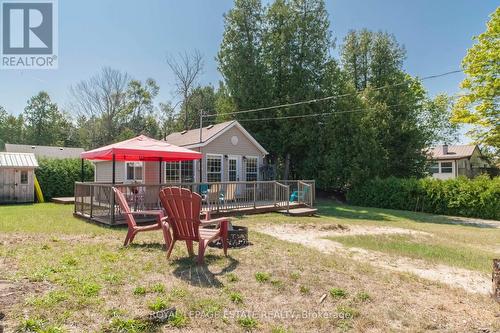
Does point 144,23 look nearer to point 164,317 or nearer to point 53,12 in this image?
point 53,12

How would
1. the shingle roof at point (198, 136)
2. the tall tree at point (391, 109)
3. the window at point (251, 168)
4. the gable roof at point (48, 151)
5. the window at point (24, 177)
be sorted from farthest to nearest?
the gable roof at point (48, 151) < the tall tree at point (391, 109) < the window at point (251, 168) < the window at point (24, 177) < the shingle roof at point (198, 136)

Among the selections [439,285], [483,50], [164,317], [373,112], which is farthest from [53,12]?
[483,50]

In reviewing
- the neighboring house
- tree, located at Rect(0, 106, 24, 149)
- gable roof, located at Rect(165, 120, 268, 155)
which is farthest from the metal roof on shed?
tree, located at Rect(0, 106, 24, 149)

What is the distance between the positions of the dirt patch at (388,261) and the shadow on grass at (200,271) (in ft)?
7.47

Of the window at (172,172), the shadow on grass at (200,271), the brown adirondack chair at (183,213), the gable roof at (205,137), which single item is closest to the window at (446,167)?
the gable roof at (205,137)

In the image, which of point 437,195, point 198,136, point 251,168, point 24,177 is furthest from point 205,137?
point 437,195

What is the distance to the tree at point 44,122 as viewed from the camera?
46219mm

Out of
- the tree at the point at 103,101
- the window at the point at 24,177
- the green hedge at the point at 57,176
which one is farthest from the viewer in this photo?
the tree at the point at 103,101

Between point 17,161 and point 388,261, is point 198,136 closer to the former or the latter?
point 17,161

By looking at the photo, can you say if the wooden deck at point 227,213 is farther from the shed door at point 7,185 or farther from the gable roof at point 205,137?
the shed door at point 7,185

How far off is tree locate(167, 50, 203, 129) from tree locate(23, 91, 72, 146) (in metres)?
22.6

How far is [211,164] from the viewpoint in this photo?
15.6 m

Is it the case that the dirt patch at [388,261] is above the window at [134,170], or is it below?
below

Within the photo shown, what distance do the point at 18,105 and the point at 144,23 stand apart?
39505 millimetres
